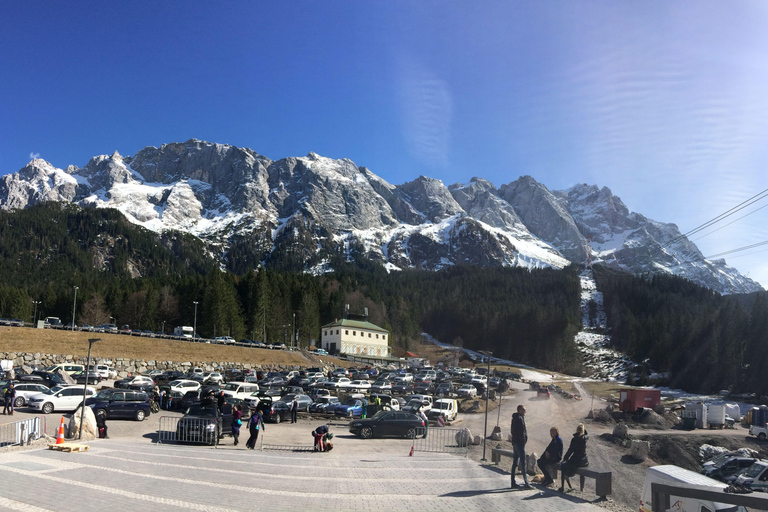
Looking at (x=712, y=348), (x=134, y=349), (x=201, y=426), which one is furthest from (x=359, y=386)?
(x=712, y=348)

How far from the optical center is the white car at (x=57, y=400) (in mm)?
29453

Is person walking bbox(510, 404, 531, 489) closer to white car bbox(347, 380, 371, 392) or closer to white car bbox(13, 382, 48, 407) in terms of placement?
white car bbox(13, 382, 48, 407)

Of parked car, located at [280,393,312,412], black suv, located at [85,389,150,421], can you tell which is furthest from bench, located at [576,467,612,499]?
parked car, located at [280,393,312,412]

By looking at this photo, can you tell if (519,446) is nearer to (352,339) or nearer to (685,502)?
(685,502)

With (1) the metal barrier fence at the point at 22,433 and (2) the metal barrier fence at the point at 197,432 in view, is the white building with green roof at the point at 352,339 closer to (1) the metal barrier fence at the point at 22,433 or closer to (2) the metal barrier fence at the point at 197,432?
(2) the metal barrier fence at the point at 197,432

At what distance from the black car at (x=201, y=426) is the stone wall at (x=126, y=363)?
37938mm

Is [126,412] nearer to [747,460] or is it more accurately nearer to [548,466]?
[548,466]

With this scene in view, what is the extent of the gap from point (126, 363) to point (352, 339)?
169ft

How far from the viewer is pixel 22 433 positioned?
63.1 ft

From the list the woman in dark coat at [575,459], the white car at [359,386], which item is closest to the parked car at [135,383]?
the white car at [359,386]

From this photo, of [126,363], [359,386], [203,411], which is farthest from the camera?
[126,363]

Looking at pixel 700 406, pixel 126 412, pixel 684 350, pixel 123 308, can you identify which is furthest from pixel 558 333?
pixel 126 412

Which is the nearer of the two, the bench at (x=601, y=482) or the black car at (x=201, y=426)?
the bench at (x=601, y=482)

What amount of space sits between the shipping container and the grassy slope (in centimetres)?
4825
